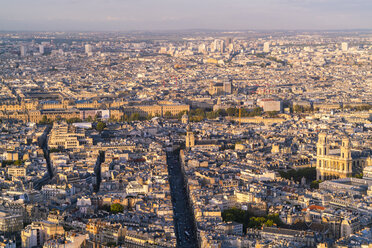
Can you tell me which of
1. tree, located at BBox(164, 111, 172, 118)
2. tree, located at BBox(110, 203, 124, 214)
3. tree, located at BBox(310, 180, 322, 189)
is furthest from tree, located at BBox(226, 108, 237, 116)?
tree, located at BBox(110, 203, 124, 214)

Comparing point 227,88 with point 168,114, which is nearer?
point 168,114

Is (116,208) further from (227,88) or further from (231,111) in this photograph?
(227,88)

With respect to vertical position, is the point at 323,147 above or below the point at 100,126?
above

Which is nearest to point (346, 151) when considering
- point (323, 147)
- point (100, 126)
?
point (323, 147)

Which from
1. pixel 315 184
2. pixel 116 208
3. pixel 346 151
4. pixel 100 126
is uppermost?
pixel 346 151

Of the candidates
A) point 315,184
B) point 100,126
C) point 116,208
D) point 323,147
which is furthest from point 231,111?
point 116,208

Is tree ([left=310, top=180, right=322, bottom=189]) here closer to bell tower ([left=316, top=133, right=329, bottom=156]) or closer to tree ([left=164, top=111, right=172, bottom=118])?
bell tower ([left=316, top=133, right=329, bottom=156])

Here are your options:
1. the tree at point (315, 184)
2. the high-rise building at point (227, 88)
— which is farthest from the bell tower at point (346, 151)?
the high-rise building at point (227, 88)

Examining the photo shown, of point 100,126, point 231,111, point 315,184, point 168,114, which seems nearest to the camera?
point 315,184

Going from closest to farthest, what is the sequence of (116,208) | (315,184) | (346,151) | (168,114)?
1. (116,208)
2. (315,184)
3. (346,151)
4. (168,114)

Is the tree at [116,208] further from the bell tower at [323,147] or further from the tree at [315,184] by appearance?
the bell tower at [323,147]

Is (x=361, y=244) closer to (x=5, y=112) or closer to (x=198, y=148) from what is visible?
(x=198, y=148)
